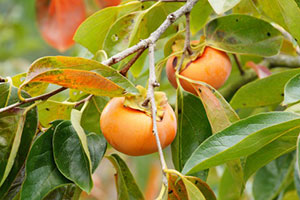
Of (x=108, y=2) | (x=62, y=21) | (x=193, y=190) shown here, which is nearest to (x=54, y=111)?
(x=193, y=190)

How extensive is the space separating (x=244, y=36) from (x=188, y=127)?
0.27m

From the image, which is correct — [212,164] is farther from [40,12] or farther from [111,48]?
[40,12]

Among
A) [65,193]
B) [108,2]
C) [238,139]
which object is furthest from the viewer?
[108,2]

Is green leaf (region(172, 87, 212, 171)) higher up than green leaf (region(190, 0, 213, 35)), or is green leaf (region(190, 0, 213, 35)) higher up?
green leaf (region(190, 0, 213, 35))

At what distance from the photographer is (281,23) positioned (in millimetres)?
1070

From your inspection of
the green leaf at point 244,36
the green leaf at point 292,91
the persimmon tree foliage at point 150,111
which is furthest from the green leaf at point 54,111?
the green leaf at point 292,91

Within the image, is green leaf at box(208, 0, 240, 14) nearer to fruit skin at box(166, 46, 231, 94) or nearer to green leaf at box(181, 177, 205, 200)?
fruit skin at box(166, 46, 231, 94)

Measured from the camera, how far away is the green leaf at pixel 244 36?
3.73 feet

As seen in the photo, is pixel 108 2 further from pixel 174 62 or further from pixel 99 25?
pixel 174 62

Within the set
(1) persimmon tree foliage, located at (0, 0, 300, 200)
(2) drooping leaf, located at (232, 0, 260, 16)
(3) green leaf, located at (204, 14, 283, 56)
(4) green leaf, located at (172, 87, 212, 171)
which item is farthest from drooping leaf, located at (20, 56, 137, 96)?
(2) drooping leaf, located at (232, 0, 260, 16)

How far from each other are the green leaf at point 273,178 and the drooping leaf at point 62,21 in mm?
904

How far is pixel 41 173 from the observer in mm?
911

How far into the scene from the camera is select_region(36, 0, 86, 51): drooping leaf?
1.97 metres

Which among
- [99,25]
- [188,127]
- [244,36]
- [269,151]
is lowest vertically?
[269,151]
